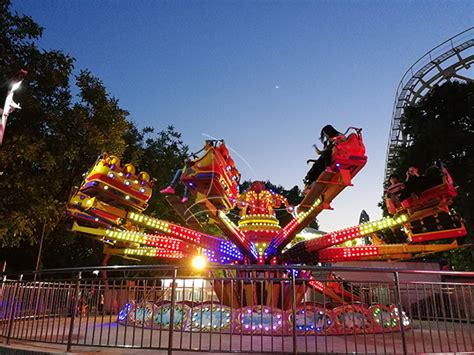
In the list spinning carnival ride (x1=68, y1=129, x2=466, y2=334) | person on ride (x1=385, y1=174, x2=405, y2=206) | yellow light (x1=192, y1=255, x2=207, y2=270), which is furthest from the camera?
person on ride (x1=385, y1=174, x2=405, y2=206)

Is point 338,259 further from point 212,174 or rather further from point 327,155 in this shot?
point 212,174

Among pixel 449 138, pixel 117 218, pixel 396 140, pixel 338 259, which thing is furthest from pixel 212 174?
pixel 396 140

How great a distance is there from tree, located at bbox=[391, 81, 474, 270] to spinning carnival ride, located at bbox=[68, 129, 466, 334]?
10674 millimetres

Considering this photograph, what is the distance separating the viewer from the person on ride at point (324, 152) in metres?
8.41

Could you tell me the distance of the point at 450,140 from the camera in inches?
835

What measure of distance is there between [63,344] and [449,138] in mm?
21607

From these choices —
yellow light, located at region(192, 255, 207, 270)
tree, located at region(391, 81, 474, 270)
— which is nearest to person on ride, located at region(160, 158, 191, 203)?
yellow light, located at region(192, 255, 207, 270)

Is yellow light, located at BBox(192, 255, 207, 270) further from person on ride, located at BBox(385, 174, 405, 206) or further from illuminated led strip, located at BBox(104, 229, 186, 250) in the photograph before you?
person on ride, located at BBox(385, 174, 405, 206)

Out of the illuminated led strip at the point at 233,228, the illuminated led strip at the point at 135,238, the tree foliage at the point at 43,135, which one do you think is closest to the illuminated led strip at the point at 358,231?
the illuminated led strip at the point at 233,228

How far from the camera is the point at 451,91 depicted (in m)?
23.0

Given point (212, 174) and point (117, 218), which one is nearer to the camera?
point (212, 174)

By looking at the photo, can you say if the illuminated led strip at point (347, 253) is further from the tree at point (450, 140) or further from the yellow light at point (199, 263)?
the tree at point (450, 140)

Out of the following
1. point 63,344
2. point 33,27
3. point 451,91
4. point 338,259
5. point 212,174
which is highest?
point 451,91

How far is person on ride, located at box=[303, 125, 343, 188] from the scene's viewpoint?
27.6ft
